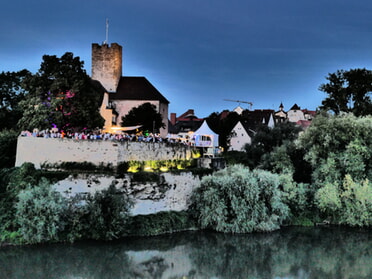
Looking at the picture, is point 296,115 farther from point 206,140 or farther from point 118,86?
point 206,140

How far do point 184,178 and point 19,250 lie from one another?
11110mm

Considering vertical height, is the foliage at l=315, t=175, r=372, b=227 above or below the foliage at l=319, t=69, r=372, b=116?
below

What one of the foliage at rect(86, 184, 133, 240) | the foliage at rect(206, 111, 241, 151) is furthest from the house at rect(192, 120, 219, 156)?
the foliage at rect(206, 111, 241, 151)

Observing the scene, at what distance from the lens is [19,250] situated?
19.1 m

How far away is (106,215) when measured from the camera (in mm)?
21188

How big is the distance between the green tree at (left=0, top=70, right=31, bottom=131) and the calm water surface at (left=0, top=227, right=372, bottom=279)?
19.4 meters

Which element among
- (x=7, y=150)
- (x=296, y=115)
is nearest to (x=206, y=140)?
(x=7, y=150)

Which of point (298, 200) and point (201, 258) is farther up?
point (298, 200)

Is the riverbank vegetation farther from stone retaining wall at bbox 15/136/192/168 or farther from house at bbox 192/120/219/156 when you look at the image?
house at bbox 192/120/219/156

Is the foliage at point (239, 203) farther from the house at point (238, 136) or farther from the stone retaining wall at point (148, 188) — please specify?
the house at point (238, 136)

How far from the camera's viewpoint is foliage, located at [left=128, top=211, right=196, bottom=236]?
2275 centimetres

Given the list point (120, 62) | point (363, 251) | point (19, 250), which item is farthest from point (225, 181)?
point (120, 62)

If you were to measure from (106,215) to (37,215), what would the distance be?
3.60 meters

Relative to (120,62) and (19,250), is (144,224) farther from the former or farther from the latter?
(120,62)
